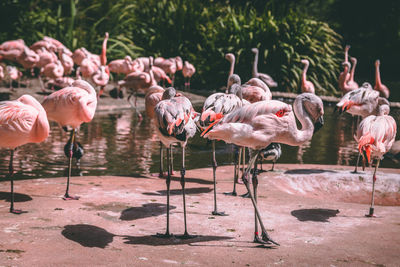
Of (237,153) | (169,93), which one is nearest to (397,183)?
(237,153)

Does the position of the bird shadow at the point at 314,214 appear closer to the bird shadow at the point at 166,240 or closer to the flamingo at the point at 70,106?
the bird shadow at the point at 166,240

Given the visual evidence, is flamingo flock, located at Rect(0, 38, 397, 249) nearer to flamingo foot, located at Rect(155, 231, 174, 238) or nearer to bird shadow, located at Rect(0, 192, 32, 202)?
flamingo foot, located at Rect(155, 231, 174, 238)

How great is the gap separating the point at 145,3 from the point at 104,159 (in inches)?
553

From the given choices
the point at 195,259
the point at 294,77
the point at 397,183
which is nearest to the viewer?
the point at 195,259

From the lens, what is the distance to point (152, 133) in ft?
35.9

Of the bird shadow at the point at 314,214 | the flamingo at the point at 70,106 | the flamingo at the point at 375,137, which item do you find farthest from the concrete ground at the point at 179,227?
the flamingo at the point at 70,106

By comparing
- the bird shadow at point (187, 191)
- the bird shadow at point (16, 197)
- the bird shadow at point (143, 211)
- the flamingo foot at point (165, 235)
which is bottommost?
the flamingo foot at point (165, 235)

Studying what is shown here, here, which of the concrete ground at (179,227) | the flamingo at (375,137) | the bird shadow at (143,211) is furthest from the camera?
the flamingo at (375,137)

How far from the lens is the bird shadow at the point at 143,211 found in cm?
496

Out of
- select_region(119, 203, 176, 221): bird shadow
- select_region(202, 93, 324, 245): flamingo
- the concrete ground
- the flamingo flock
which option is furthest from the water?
select_region(202, 93, 324, 245): flamingo

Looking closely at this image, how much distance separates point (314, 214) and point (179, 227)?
151 cm

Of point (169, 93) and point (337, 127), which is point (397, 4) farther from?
point (169, 93)

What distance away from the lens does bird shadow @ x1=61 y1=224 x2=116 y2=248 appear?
13.8ft

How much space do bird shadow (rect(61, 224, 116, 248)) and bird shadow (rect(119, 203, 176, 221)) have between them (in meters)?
0.43
